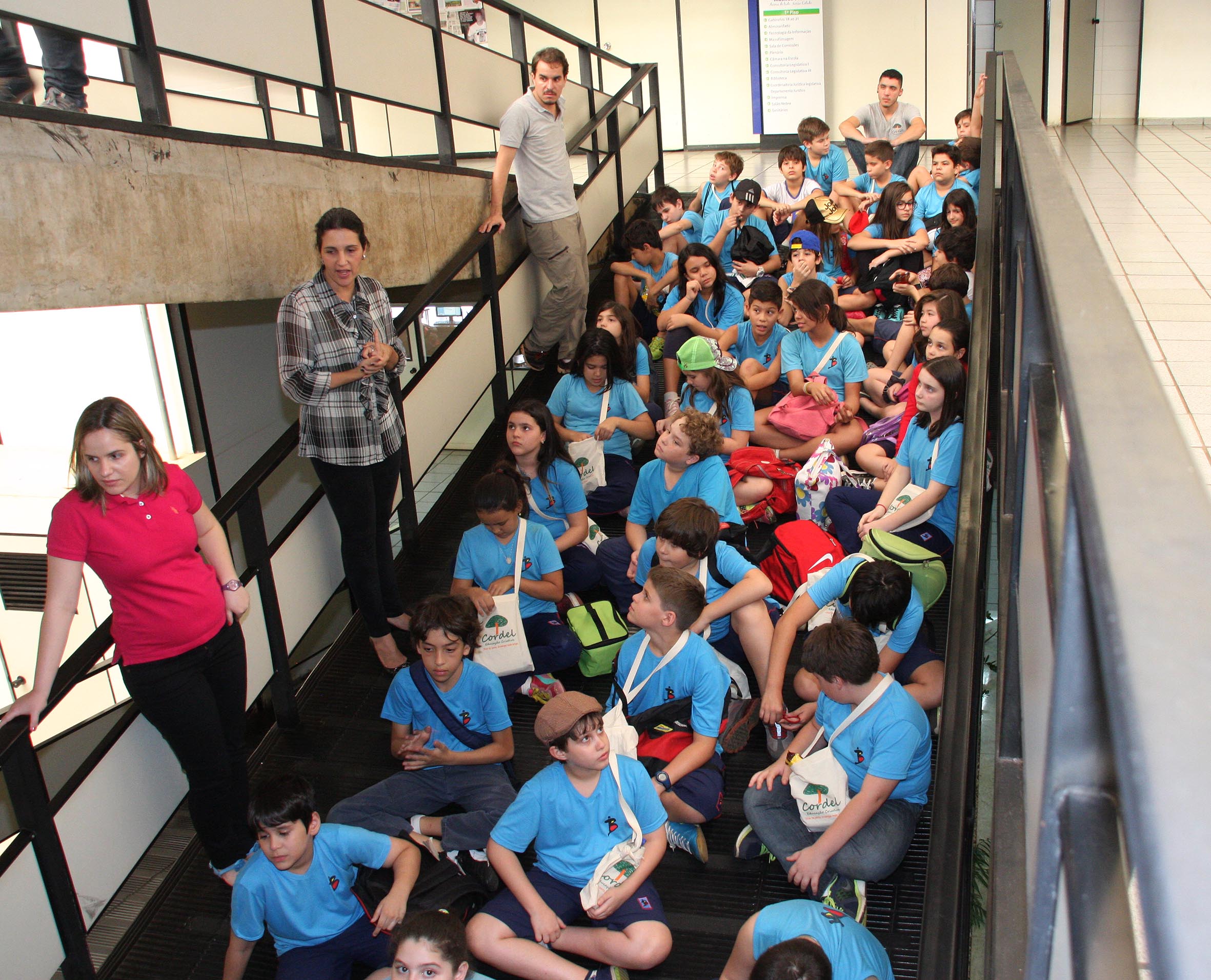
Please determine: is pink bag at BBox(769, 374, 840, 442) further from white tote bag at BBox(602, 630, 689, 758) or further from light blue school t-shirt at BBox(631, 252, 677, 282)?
white tote bag at BBox(602, 630, 689, 758)

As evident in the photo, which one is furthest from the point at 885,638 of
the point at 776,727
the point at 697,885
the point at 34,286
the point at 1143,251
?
the point at 1143,251

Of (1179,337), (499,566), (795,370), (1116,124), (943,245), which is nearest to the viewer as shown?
(499,566)

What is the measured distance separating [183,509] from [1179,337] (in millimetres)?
4471

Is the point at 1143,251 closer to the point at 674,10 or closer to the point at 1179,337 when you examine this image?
the point at 1179,337

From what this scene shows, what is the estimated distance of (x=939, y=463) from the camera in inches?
161

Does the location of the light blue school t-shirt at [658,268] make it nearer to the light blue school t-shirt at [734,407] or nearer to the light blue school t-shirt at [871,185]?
the light blue school t-shirt at [871,185]

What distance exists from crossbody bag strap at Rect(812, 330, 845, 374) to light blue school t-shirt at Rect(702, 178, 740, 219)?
236 centimetres

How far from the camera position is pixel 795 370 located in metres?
5.61

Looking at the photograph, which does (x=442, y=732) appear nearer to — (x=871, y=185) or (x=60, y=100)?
(x=60, y=100)

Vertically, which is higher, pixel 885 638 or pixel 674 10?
pixel 674 10

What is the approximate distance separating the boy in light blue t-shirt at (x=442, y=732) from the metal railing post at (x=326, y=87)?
2353 mm

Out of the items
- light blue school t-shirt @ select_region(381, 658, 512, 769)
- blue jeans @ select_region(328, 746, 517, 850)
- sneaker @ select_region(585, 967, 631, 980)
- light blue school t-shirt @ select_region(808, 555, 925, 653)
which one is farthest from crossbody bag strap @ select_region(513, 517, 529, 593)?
sneaker @ select_region(585, 967, 631, 980)

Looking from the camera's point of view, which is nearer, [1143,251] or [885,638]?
[885,638]

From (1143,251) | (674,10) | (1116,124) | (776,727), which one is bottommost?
(776,727)
